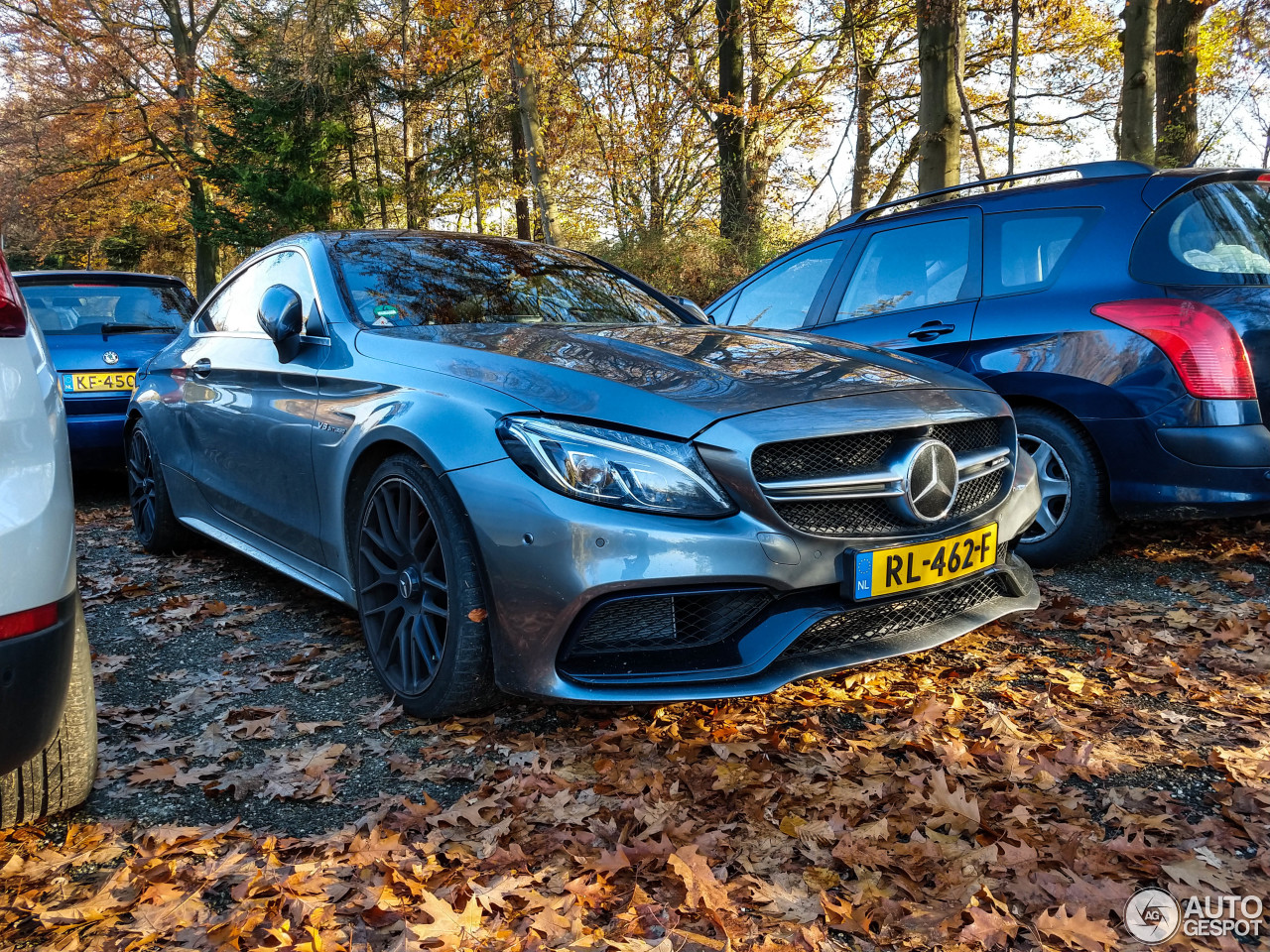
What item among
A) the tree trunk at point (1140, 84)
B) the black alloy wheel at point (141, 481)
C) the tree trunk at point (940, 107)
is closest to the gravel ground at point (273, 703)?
the black alloy wheel at point (141, 481)

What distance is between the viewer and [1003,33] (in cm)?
1752

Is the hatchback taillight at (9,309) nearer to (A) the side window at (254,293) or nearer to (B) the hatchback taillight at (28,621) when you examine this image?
(B) the hatchback taillight at (28,621)

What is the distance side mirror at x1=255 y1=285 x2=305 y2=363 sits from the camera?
3.42 m

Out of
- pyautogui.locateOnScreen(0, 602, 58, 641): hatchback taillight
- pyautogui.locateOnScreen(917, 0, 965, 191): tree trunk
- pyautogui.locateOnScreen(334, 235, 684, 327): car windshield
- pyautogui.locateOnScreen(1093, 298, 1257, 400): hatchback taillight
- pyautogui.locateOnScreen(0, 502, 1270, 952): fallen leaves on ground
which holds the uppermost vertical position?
pyautogui.locateOnScreen(917, 0, 965, 191): tree trunk

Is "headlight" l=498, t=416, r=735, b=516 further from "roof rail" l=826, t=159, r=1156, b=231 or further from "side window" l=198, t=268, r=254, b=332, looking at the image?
"roof rail" l=826, t=159, r=1156, b=231

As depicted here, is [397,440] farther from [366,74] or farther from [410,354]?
[366,74]

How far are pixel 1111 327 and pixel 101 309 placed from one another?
6.41 meters

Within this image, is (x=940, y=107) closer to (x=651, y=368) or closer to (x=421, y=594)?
(x=651, y=368)

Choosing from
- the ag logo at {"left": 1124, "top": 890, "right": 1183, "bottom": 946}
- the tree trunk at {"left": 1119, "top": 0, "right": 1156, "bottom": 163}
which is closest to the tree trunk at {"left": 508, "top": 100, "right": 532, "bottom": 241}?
the tree trunk at {"left": 1119, "top": 0, "right": 1156, "bottom": 163}

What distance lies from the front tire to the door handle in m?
2.83

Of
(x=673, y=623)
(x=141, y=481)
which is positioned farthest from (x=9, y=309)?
(x=141, y=481)

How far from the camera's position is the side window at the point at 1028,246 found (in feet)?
13.9

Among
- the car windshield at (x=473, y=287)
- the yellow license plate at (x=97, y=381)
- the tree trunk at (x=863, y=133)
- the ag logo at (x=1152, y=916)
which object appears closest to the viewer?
the ag logo at (x=1152, y=916)
